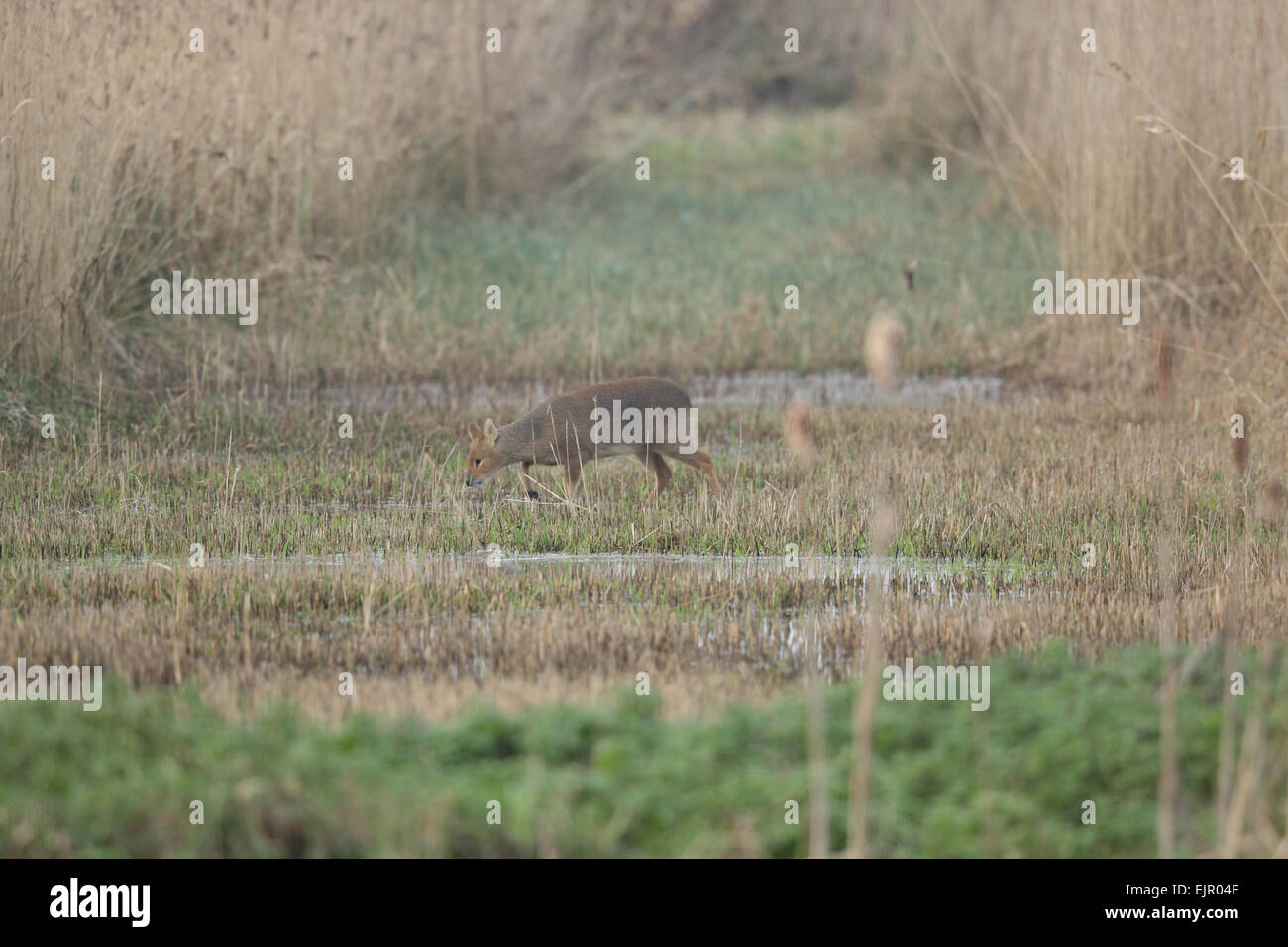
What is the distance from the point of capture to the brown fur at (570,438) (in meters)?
8.50

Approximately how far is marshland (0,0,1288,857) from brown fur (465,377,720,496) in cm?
23

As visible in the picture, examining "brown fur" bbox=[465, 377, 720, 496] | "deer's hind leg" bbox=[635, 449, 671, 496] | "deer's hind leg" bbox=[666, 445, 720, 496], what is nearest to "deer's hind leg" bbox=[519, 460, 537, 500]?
"brown fur" bbox=[465, 377, 720, 496]

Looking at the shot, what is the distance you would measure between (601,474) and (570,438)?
0.92 meters

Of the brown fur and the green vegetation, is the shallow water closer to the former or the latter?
the brown fur

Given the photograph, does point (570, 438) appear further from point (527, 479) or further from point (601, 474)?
point (601, 474)

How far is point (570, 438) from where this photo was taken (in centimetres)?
849

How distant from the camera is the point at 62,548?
7402 mm

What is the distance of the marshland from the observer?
173 inches

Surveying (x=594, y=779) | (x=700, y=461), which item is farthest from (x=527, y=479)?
(x=594, y=779)

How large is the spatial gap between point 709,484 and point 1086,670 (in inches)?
143

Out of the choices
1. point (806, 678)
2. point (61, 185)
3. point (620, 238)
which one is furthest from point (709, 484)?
point (620, 238)

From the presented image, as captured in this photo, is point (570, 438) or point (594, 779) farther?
point (570, 438)

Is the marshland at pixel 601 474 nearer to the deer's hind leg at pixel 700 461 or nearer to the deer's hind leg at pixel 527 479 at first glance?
the deer's hind leg at pixel 527 479
